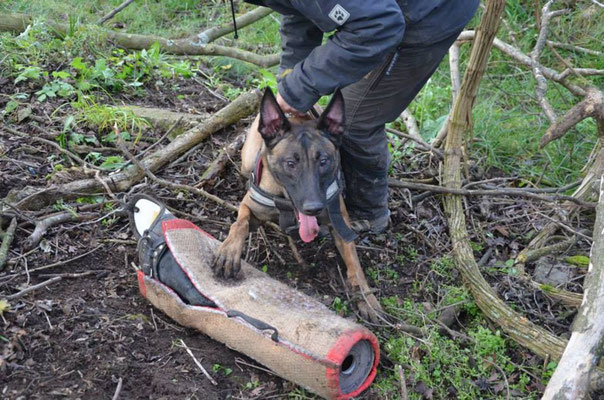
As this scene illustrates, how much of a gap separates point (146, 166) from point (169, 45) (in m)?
2.36

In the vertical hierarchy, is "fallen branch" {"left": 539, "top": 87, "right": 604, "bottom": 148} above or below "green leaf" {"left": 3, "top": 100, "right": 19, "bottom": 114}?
above

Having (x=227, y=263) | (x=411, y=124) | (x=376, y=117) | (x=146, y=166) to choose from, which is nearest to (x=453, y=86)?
(x=411, y=124)

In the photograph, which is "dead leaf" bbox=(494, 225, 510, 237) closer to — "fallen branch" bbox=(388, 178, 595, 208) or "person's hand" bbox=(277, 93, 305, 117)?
"fallen branch" bbox=(388, 178, 595, 208)

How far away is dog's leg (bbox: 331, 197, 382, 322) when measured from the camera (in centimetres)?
345

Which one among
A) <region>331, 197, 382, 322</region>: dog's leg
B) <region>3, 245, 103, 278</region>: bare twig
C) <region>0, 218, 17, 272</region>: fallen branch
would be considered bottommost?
<region>3, 245, 103, 278</region>: bare twig

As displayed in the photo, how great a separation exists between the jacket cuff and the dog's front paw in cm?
83

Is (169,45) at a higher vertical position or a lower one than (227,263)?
lower

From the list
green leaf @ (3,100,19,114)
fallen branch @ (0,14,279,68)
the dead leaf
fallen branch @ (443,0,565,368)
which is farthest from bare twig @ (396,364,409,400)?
fallen branch @ (0,14,279,68)

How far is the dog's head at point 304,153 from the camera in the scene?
3.30 meters

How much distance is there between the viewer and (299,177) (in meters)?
3.35

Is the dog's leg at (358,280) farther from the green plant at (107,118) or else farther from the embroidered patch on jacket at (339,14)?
the green plant at (107,118)

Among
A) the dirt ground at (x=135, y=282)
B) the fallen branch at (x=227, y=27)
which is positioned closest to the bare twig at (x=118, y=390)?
the dirt ground at (x=135, y=282)

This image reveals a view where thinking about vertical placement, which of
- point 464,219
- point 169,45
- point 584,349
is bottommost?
point 169,45

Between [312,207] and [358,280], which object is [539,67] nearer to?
[358,280]
